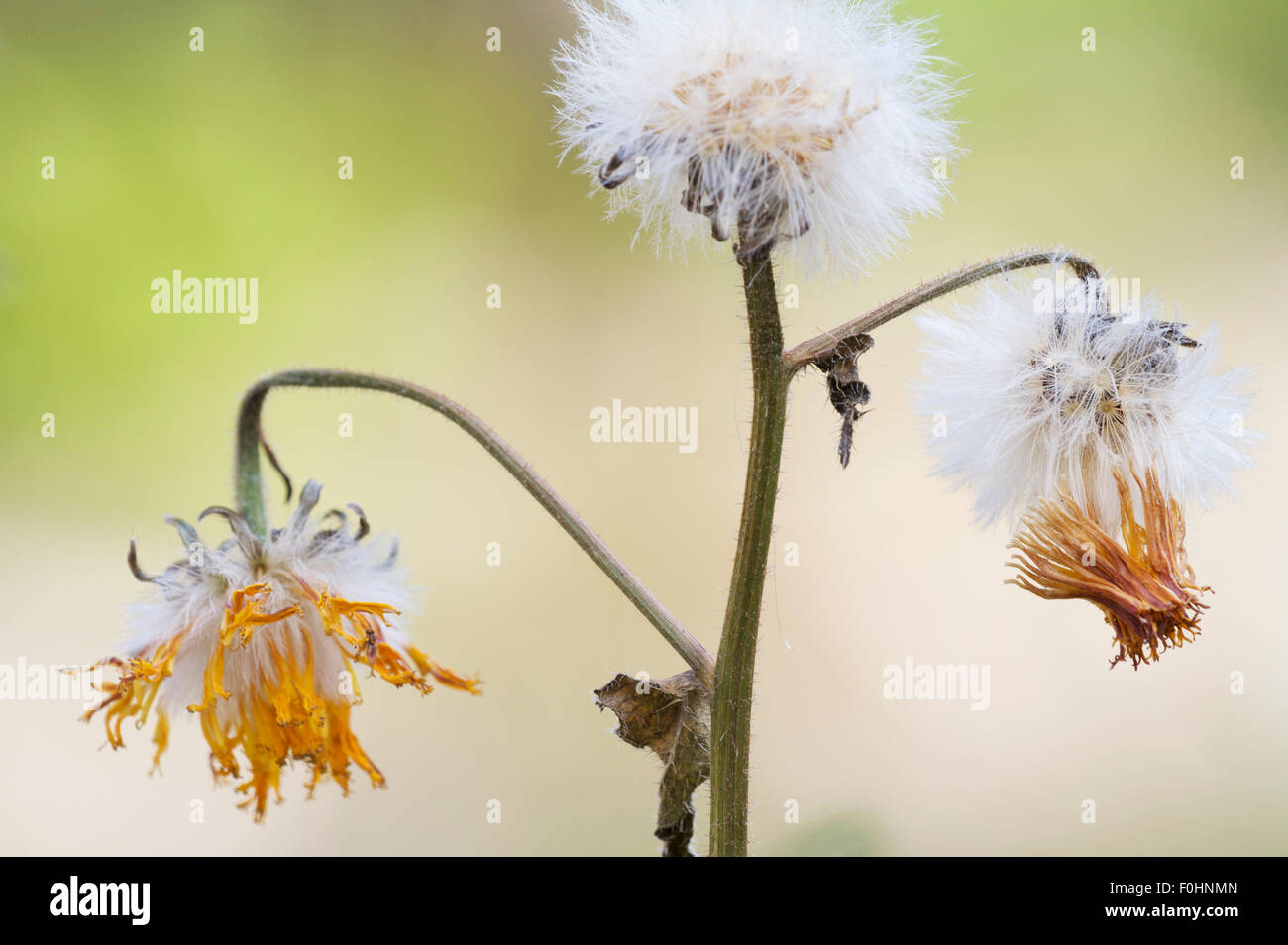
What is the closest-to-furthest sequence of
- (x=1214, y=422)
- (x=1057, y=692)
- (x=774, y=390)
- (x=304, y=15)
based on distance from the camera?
(x=774, y=390) < (x=1214, y=422) < (x=1057, y=692) < (x=304, y=15)

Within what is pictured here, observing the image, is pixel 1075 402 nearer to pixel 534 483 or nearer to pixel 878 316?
pixel 878 316

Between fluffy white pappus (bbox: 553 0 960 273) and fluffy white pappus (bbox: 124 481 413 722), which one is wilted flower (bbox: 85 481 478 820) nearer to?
fluffy white pappus (bbox: 124 481 413 722)

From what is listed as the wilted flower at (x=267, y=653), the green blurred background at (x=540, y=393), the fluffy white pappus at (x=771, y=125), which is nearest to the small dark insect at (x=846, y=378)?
the fluffy white pappus at (x=771, y=125)

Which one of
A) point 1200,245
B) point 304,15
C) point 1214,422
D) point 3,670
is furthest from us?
point 304,15

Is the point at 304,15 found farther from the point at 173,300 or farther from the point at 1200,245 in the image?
the point at 1200,245

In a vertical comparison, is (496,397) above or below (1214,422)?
above

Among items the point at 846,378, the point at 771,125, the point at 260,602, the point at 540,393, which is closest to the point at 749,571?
the point at 846,378
